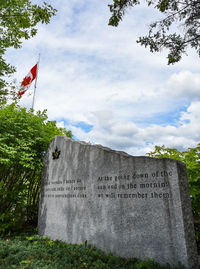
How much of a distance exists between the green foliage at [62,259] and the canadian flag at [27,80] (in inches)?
493

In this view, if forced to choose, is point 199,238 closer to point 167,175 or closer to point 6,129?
point 167,175

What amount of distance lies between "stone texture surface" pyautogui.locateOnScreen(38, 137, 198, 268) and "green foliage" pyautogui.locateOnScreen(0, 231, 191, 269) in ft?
0.85

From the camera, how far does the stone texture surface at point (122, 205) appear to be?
330 centimetres

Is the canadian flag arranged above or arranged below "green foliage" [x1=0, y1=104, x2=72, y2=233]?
above

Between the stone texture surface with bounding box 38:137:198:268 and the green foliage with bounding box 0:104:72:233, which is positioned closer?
the stone texture surface with bounding box 38:137:198:268

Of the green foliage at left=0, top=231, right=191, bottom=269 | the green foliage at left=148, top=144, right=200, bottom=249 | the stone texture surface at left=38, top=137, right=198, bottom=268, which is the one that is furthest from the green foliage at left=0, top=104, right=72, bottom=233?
the green foliage at left=148, top=144, right=200, bottom=249

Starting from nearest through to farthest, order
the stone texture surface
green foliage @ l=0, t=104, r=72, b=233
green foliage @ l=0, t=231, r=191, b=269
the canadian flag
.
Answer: the stone texture surface, green foliage @ l=0, t=231, r=191, b=269, green foliage @ l=0, t=104, r=72, b=233, the canadian flag

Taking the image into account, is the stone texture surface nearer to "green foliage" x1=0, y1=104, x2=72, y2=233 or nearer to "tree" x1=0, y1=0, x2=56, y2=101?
"green foliage" x1=0, y1=104, x2=72, y2=233

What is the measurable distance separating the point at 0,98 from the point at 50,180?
11282 mm

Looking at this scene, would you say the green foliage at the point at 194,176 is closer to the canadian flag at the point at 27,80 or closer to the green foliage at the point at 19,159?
the green foliage at the point at 19,159

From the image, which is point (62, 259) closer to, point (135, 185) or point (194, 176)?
point (135, 185)

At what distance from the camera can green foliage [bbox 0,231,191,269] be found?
11.3 ft

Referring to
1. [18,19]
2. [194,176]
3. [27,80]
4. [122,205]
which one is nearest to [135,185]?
[122,205]

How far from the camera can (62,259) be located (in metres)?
3.90
